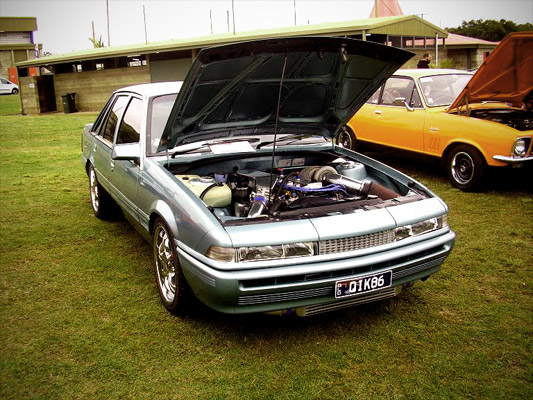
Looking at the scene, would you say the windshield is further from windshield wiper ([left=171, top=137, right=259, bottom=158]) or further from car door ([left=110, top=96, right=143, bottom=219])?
car door ([left=110, top=96, right=143, bottom=219])

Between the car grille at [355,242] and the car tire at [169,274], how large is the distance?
99cm

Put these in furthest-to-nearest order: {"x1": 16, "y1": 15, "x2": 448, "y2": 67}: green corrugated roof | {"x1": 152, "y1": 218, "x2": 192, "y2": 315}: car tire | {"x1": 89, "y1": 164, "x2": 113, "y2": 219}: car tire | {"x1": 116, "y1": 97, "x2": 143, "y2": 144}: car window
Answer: {"x1": 16, "y1": 15, "x2": 448, "y2": 67}: green corrugated roof
{"x1": 89, "y1": 164, "x2": 113, "y2": 219}: car tire
{"x1": 116, "y1": 97, "x2": 143, "y2": 144}: car window
{"x1": 152, "y1": 218, "x2": 192, "y2": 315}: car tire

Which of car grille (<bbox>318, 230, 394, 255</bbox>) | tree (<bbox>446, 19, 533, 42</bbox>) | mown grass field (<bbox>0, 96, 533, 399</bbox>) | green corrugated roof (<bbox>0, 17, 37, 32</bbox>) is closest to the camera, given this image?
mown grass field (<bbox>0, 96, 533, 399</bbox>)

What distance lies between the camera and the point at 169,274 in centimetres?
361

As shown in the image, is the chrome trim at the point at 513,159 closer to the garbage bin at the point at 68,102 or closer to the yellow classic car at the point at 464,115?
the yellow classic car at the point at 464,115

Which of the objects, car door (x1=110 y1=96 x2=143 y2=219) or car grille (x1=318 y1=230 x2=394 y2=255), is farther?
car door (x1=110 y1=96 x2=143 y2=219)

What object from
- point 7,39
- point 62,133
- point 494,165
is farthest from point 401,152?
point 7,39

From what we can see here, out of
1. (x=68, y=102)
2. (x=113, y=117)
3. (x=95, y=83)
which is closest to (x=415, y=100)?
(x=113, y=117)

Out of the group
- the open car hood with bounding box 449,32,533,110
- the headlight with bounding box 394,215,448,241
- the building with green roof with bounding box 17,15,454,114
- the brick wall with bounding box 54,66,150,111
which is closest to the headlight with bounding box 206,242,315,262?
the headlight with bounding box 394,215,448,241

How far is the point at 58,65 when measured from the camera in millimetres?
25219

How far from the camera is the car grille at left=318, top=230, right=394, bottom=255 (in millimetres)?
2982

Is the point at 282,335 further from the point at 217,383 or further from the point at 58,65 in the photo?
the point at 58,65

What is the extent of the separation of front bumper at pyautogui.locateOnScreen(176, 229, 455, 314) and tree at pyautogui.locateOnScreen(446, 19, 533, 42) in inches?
2154

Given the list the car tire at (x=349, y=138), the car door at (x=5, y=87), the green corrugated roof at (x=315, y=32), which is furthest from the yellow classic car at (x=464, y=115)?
the car door at (x=5, y=87)
